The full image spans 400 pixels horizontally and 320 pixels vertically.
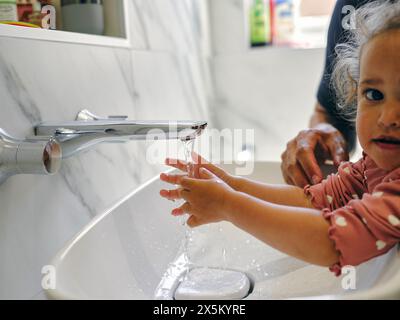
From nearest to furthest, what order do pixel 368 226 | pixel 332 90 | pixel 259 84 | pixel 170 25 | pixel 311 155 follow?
1. pixel 368 226
2. pixel 311 155
3. pixel 332 90
4. pixel 170 25
5. pixel 259 84

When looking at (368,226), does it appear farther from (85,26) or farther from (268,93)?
(268,93)

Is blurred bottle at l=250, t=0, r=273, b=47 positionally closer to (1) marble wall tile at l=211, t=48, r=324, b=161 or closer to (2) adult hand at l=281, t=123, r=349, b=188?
(1) marble wall tile at l=211, t=48, r=324, b=161

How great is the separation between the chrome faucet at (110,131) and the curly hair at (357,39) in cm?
24

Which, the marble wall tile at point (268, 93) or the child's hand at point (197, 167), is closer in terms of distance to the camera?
the child's hand at point (197, 167)

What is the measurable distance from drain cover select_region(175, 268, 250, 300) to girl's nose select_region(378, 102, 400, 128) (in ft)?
0.96

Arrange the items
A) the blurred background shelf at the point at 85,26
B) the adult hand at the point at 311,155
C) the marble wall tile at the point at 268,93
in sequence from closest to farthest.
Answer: the blurred background shelf at the point at 85,26 → the adult hand at the point at 311,155 → the marble wall tile at the point at 268,93

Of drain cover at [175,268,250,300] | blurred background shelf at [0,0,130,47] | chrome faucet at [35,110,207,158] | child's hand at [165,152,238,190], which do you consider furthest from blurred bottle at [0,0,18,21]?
drain cover at [175,268,250,300]

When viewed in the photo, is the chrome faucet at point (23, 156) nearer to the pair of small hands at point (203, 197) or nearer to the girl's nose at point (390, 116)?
the pair of small hands at point (203, 197)

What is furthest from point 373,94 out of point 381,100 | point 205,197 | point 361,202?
point 205,197

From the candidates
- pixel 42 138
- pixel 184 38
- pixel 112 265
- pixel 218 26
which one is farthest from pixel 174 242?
pixel 218 26

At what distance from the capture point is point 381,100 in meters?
0.48

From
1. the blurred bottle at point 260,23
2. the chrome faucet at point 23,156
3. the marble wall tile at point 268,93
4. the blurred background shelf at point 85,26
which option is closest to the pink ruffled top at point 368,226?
the chrome faucet at point 23,156

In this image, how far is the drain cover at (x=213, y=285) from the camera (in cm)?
55

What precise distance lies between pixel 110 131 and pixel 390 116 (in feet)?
1.10
